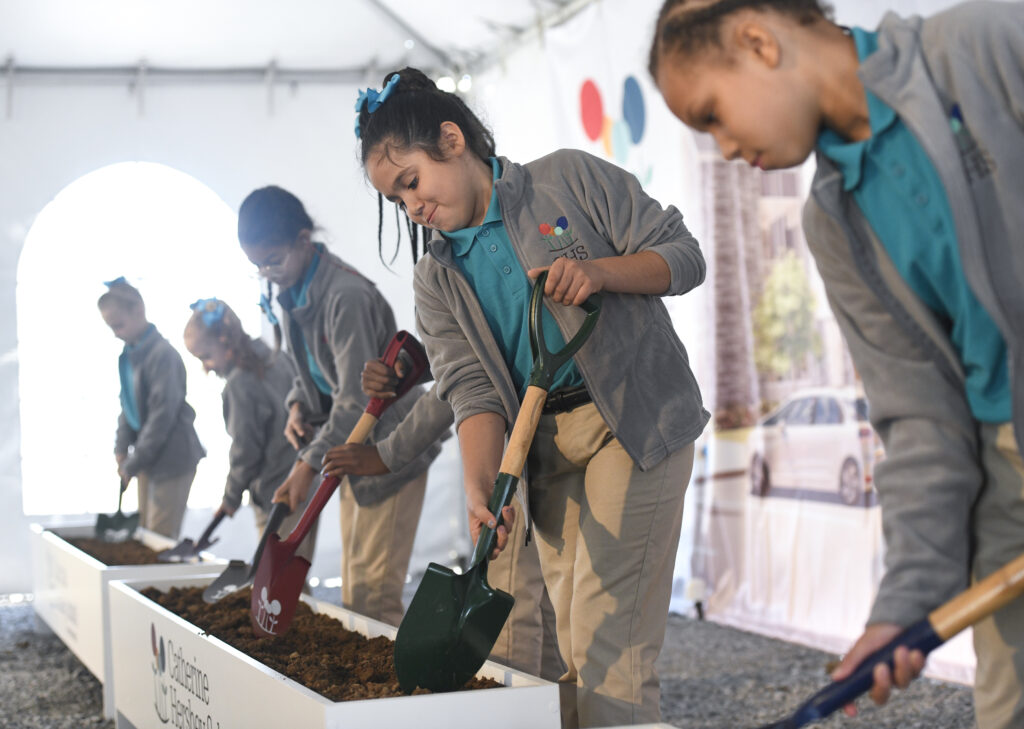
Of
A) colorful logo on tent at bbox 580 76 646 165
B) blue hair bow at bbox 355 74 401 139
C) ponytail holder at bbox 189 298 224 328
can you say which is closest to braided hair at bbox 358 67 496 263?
blue hair bow at bbox 355 74 401 139

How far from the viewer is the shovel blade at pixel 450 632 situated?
1.49 metres

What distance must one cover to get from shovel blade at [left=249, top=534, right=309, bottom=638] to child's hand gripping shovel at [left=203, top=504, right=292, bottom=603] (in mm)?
162

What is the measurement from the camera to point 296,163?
18.9 ft

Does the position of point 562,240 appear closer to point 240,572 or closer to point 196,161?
point 240,572

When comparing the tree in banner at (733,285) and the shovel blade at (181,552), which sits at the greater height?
the tree in banner at (733,285)

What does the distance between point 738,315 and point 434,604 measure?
2.72 meters

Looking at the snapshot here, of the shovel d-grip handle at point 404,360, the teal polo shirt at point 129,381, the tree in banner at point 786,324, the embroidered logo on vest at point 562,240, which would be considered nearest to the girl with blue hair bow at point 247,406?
the teal polo shirt at point 129,381

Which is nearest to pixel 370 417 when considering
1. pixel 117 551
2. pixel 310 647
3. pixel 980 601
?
pixel 310 647

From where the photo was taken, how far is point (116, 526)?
4160 millimetres

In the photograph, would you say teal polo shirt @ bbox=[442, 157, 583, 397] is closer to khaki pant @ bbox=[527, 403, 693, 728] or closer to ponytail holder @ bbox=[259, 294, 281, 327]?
khaki pant @ bbox=[527, 403, 693, 728]

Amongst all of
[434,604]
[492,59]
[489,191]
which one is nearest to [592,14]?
[492,59]

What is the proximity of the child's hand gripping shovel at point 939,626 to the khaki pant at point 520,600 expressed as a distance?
959 mm

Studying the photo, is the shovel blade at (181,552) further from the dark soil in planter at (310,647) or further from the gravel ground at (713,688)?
the dark soil in planter at (310,647)

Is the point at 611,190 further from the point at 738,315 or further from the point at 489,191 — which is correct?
the point at 738,315
